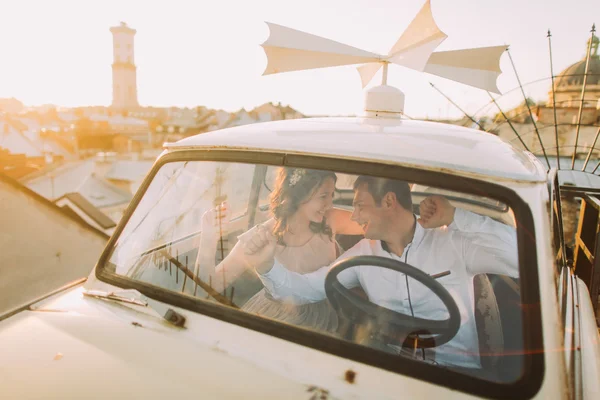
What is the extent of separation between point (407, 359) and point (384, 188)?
67cm

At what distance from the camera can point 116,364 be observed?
4.59 ft

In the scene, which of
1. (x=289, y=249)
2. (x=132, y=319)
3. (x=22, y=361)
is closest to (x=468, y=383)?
(x=289, y=249)

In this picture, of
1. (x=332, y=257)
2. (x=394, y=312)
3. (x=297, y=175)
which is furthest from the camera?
(x=332, y=257)

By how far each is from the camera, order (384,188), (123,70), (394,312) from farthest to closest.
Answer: (123,70), (384,188), (394,312)

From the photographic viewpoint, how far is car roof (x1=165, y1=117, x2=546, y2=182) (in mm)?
1487

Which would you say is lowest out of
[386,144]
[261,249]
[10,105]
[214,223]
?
[261,249]

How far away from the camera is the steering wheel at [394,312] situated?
1.53 meters

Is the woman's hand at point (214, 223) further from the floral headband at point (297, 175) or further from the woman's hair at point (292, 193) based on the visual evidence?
the floral headband at point (297, 175)

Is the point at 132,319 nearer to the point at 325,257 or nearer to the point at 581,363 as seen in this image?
the point at 325,257

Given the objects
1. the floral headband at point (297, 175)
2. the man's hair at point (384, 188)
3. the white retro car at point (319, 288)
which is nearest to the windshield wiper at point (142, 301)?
the white retro car at point (319, 288)

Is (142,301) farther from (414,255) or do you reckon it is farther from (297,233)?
(414,255)

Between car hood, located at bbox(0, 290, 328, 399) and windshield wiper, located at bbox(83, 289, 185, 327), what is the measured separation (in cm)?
4

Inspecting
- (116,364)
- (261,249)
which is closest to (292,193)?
(261,249)

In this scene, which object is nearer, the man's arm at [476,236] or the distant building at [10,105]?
the man's arm at [476,236]
